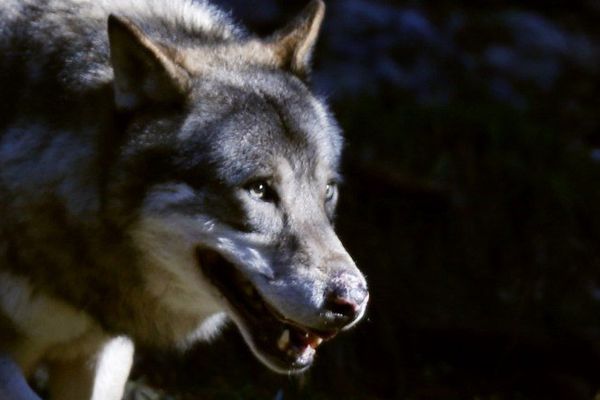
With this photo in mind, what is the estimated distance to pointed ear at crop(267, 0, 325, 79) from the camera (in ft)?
16.1

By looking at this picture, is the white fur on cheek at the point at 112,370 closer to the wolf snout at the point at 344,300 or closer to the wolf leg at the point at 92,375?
the wolf leg at the point at 92,375

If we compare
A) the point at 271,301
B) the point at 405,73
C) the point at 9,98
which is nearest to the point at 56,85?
the point at 9,98

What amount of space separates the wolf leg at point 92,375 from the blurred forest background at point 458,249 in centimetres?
196

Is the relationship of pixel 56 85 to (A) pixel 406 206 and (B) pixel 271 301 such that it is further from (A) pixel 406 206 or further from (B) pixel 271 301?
(A) pixel 406 206

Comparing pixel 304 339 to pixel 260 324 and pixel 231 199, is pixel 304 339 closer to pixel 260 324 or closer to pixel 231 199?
pixel 260 324

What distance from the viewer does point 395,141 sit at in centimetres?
817

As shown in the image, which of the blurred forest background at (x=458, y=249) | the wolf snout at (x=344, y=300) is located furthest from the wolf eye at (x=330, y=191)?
the blurred forest background at (x=458, y=249)

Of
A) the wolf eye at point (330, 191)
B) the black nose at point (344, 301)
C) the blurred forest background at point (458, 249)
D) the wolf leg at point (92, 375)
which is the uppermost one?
the black nose at point (344, 301)

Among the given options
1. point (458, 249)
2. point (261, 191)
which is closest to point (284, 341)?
point (261, 191)

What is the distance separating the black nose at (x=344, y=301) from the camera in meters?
4.16

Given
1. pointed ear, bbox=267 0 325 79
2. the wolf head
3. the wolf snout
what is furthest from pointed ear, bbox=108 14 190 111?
the wolf snout

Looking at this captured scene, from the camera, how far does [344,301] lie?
163 inches

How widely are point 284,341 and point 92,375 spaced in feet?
3.65

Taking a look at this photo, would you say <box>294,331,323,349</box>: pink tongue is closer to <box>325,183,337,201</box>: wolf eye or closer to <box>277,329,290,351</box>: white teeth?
<box>277,329,290,351</box>: white teeth
